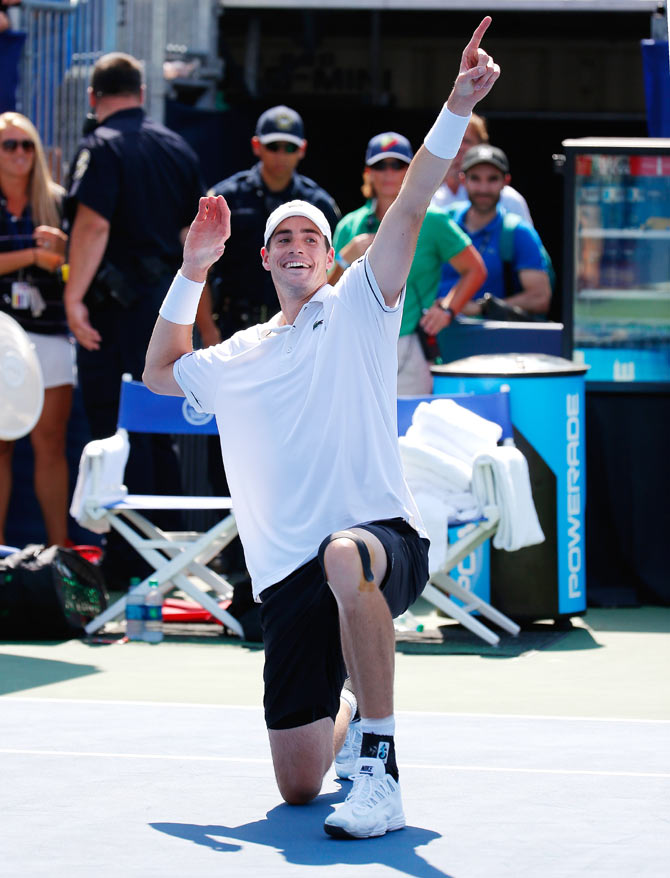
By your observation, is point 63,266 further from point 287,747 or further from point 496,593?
point 287,747

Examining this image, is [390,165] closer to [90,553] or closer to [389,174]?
[389,174]

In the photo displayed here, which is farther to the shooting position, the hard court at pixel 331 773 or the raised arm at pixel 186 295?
the raised arm at pixel 186 295

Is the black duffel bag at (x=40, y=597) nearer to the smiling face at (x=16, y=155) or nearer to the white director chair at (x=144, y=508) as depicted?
the white director chair at (x=144, y=508)

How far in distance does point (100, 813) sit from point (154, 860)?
472 mm

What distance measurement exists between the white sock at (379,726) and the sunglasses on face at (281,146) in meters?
4.77

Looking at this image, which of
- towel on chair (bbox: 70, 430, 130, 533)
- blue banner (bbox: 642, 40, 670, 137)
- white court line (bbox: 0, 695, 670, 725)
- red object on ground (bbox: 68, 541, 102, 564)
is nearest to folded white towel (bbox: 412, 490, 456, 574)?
white court line (bbox: 0, 695, 670, 725)

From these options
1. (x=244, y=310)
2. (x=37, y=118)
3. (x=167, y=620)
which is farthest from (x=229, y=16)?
(x=167, y=620)

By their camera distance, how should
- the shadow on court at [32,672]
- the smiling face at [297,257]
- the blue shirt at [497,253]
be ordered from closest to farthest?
the smiling face at [297,257] → the shadow on court at [32,672] → the blue shirt at [497,253]

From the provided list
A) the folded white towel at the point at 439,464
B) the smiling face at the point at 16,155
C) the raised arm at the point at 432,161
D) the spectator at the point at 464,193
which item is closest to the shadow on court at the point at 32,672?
the folded white towel at the point at 439,464

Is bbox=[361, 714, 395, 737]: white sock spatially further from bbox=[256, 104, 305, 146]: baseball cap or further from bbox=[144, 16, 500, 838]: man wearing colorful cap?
bbox=[256, 104, 305, 146]: baseball cap

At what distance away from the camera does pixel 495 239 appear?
896cm

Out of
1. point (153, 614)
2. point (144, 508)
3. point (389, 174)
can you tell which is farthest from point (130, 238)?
point (153, 614)

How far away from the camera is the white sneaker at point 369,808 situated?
12.5 ft

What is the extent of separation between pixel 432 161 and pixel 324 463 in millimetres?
809
